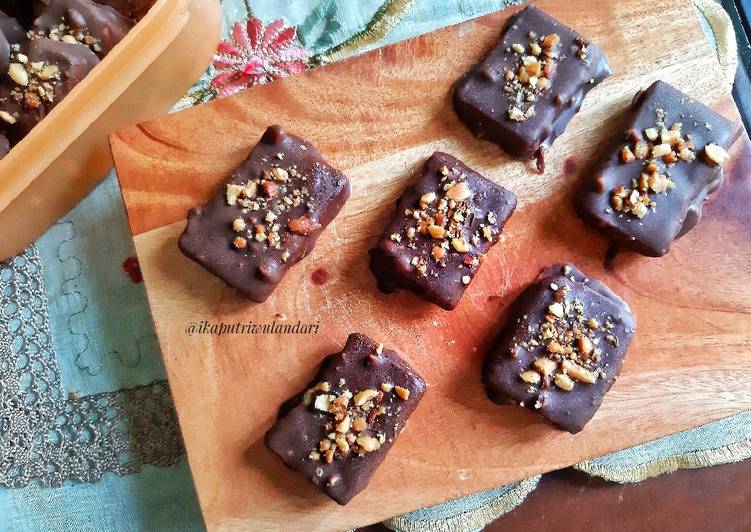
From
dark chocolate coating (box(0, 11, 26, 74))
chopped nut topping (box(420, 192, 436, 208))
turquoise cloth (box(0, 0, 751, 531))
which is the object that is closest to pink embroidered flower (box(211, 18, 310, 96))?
→ turquoise cloth (box(0, 0, 751, 531))

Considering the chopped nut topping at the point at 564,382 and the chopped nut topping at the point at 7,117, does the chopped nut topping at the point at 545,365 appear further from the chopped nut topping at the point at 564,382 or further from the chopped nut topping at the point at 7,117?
the chopped nut topping at the point at 7,117

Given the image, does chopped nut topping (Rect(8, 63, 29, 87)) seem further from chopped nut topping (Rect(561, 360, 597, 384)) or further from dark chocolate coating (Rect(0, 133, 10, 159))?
chopped nut topping (Rect(561, 360, 597, 384))

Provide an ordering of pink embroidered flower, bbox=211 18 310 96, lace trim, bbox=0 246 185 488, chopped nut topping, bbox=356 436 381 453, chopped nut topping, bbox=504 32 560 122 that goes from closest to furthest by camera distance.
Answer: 1. chopped nut topping, bbox=356 436 381 453
2. chopped nut topping, bbox=504 32 560 122
3. lace trim, bbox=0 246 185 488
4. pink embroidered flower, bbox=211 18 310 96

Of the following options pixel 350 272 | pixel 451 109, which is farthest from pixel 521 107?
pixel 350 272

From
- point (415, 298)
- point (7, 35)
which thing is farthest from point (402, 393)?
point (7, 35)

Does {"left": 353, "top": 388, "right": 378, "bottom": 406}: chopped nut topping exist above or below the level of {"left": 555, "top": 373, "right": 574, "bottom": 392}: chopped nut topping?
below

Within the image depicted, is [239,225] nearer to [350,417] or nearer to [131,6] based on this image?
[350,417]

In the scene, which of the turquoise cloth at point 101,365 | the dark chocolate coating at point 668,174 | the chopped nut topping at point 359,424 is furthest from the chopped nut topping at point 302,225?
the dark chocolate coating at point 668,174

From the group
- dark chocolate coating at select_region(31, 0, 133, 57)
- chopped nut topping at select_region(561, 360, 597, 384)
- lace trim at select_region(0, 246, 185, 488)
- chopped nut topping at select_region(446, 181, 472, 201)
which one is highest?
dark chocolate coating at select_region(31, 0, 133, 57)
